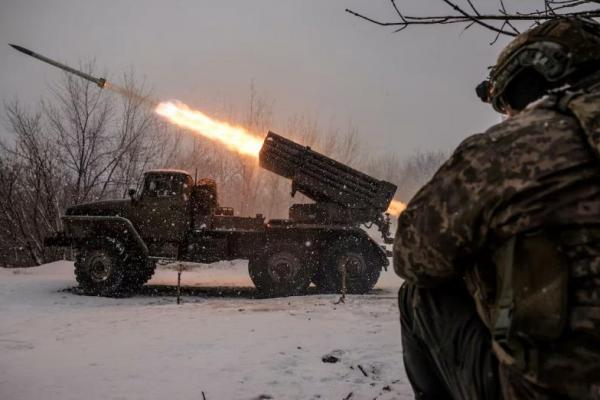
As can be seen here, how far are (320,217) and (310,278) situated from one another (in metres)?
1.38

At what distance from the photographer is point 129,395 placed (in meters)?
3.56

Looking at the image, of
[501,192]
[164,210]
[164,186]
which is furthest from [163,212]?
[501,192]

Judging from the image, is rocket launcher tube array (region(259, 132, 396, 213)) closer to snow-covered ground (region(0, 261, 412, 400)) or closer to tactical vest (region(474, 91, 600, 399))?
snow-covered ground (region(0, 261, 412, 400))

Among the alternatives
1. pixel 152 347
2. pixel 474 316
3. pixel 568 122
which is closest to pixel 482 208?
pixel 568 122

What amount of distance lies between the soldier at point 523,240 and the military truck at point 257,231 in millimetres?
8929

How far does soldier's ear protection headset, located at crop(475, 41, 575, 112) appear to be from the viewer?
67.1 inches

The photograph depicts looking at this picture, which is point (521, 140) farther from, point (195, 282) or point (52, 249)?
point (52, 249)

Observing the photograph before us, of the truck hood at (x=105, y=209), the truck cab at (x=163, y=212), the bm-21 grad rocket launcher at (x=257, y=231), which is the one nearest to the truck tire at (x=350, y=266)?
the bm-21 grad rocket launcher at (x=257, y=231)

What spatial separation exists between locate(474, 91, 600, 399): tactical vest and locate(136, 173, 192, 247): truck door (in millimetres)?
9870

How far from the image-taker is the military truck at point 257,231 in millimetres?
10703

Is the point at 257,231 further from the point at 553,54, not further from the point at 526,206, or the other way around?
the point at 526,206

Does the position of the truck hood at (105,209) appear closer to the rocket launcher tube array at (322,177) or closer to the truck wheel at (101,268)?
the truck wheel at (101,268)

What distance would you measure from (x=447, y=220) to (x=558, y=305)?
411 millimetres

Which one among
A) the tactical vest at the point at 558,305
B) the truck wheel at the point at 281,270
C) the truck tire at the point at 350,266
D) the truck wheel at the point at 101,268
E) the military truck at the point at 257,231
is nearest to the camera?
the tactical vest at the point at 558,305
